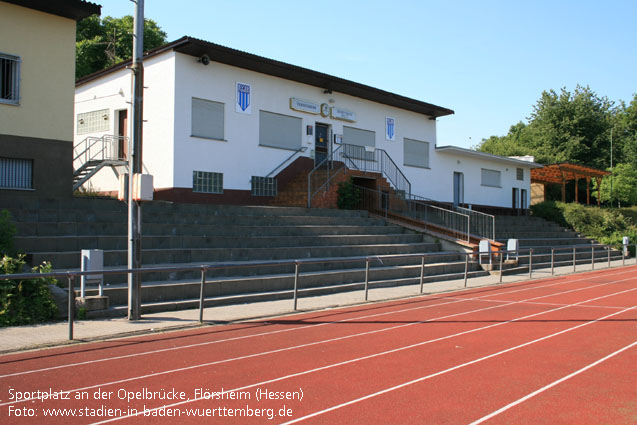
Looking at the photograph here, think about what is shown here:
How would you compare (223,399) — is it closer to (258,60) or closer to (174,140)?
(174,140)

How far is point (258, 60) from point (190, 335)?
16.1 meters

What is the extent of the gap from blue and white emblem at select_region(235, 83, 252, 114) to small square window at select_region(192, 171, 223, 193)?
293 centimetres

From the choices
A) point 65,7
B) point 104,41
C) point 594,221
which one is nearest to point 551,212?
point 594,221

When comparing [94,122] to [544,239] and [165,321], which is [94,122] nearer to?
[165,321]

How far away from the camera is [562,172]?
4156 cm

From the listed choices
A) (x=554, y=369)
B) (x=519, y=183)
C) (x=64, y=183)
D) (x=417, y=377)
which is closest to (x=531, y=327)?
(x=554, y=369)

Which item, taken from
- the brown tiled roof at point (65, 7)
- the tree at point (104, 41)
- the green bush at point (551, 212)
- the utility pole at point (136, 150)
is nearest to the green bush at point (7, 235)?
the utility pole at point (136, 150)

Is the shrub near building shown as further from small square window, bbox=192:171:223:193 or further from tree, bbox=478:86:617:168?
tree, bbox=478:86:617:168

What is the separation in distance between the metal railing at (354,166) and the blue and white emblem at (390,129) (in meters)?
1.19

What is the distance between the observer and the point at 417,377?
6.78 meters

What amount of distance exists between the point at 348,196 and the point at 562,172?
2362 cm

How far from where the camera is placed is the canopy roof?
40.9m

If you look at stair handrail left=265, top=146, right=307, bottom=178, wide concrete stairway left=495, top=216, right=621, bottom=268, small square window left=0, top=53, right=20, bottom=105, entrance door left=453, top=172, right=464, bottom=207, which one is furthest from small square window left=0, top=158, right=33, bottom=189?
entrance door left=453, top=172, right=464, bottom=207

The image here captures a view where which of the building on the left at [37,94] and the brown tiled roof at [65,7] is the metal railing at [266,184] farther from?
the brown tiled roof at [65,7]
